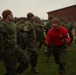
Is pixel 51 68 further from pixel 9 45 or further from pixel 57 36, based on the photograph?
pixel 9 45

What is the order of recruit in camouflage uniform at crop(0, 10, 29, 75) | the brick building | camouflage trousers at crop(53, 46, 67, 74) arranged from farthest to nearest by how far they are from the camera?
the brick building
camouflage trousers at crop(53, 46, 67, 74)
recruit in camouflage uniform at crop(0, 10, 29, 75)

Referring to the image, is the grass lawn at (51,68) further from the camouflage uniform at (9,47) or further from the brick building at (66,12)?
the brick building at (66,12)

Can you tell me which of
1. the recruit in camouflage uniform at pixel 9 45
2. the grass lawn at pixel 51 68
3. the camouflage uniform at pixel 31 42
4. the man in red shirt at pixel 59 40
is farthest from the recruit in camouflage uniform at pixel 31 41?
the recruit in camouflage uniform at pixel 9 45

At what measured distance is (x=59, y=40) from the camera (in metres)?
9.62

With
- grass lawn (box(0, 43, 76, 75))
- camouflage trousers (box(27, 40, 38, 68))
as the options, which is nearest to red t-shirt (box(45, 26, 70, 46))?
camouflage trousers (box(27, 40, 38, 68))

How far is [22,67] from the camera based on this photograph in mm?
8734

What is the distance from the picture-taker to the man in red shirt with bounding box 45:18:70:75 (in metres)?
9.34

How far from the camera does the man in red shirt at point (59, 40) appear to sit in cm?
934

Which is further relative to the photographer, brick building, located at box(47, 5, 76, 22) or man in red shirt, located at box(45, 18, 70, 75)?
brick building, located at box(47, 5, 76, 22)

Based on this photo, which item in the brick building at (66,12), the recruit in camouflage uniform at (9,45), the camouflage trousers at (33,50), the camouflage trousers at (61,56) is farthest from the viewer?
the brick building at (66,12)

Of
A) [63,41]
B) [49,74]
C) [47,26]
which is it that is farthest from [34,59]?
[47,26]

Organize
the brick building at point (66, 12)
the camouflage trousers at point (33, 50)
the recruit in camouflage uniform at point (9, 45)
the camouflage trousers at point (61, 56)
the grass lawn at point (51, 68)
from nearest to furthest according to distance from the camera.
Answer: the recruit in camouflage uniform at point (9, 45) < the camouflage trousers at point (61, 56) < the camouflage trousers at point (33, 50) < the grass lawn at point (51, 68) < the brick building at point (66, 12)

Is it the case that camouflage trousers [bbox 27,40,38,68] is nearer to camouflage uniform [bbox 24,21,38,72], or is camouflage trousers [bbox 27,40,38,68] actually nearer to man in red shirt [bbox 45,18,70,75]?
camouflage uniform [bbox 24,21,38,72]

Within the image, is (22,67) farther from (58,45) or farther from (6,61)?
(58,45)
